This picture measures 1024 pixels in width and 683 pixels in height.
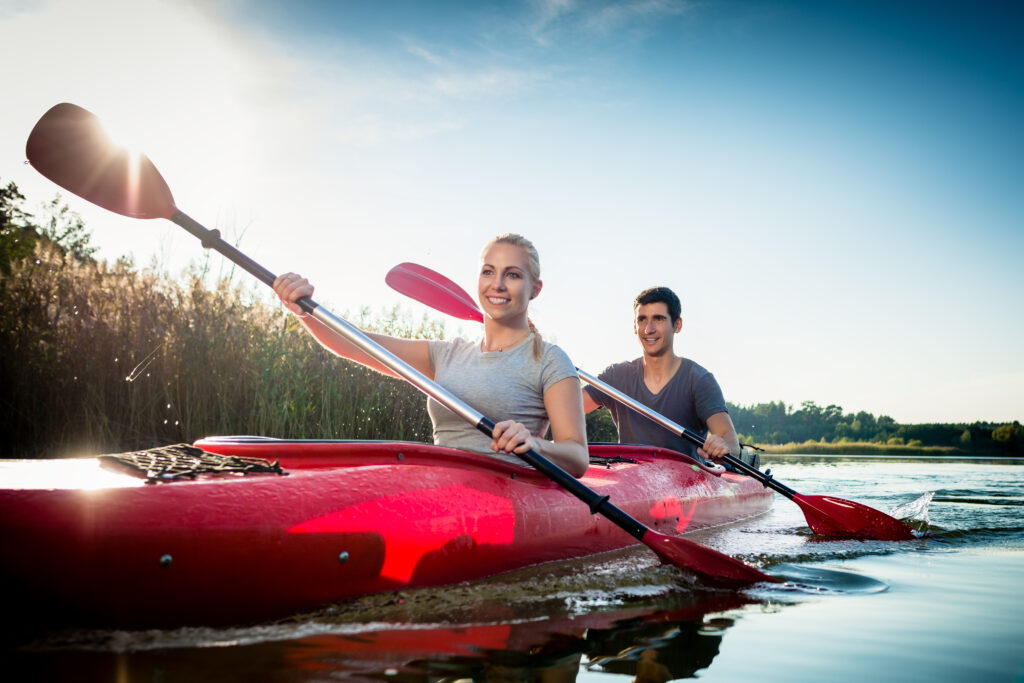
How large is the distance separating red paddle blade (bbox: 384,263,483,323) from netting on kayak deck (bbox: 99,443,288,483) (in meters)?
1.78

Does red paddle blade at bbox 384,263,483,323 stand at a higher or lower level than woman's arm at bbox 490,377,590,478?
higher

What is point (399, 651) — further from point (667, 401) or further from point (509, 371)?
point (667, 401)

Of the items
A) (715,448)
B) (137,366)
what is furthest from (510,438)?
(137,366)

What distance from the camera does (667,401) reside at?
4.67 meters

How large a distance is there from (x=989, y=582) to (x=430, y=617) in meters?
2.21

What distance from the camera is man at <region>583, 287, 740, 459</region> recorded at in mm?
4559

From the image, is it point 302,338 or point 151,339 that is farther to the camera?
point 302,338

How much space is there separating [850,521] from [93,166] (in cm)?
406

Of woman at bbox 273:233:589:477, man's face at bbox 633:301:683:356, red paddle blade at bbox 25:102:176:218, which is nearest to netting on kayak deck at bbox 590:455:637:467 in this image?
woman at bbox 273:233:589:477

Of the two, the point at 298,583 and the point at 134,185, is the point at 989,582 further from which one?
the point at 134,185

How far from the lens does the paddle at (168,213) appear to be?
8.16ft

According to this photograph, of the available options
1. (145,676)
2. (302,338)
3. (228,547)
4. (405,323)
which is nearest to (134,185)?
(228,547)

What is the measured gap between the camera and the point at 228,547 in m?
1.72

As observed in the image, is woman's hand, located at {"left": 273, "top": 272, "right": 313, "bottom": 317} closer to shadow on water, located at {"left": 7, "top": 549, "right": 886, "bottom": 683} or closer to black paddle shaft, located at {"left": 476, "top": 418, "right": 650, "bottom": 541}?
black paddle shaft, located at {"left": 476, "top": 418, "right": 650, "bottom": 541}
